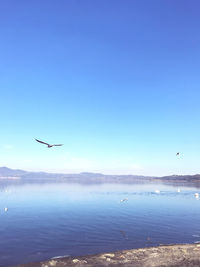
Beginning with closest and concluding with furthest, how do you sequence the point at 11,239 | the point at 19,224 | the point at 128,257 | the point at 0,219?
the point at 128,257
the point at 11,239
the point at 19,224
the point at 0,219

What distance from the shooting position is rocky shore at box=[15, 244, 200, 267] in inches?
848

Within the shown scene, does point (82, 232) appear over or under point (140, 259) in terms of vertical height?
under

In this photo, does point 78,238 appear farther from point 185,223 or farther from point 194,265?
point 185,223

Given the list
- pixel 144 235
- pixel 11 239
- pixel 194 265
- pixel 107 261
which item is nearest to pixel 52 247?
pixel 11 239

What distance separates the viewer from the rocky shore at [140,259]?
2155 centimetres

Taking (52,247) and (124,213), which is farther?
(124,213)

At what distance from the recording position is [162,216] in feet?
166

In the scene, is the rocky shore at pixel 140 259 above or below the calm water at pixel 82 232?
above

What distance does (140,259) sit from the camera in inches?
891

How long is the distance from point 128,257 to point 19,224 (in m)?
26.1

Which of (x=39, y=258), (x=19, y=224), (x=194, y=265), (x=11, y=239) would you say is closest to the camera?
(x=194, y=265)

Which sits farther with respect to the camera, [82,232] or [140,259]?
[82,232]

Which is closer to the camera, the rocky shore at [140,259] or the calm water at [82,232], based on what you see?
the rocky shore at [140,259]

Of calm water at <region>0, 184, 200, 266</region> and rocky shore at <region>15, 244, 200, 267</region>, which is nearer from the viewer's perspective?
rocky shore at <region>15, 244, 200, 267</region>
